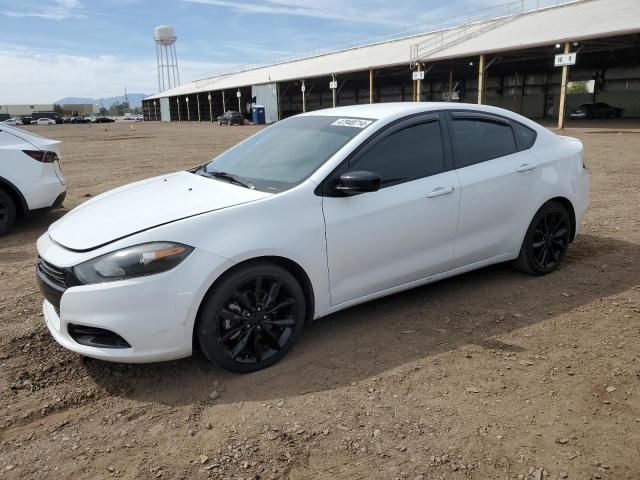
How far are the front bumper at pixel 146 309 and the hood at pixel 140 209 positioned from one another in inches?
12.3

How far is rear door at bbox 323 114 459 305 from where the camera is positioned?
3.49 m

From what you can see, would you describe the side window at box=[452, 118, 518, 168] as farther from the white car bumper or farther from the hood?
the hood

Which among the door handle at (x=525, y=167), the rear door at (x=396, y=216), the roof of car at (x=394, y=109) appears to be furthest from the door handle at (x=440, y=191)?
the door handle at (x=525, y=167)

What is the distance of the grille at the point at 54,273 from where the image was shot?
302 centimetres

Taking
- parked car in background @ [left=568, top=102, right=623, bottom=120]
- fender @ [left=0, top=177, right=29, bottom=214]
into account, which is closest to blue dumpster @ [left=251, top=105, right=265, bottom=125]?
parked car in background @ [left=568, top=102, right=623, bottom=120]

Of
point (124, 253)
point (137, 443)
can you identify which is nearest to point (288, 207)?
point (124, 253)

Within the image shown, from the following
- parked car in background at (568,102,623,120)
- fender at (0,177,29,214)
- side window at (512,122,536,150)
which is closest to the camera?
side window at (512,122,536,150)

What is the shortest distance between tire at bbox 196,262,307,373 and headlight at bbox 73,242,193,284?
0.31 metres

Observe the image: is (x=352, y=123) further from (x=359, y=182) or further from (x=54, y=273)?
(x=54, y=273)

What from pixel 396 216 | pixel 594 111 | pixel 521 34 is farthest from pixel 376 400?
pixel 594 111

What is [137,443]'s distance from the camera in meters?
2.67

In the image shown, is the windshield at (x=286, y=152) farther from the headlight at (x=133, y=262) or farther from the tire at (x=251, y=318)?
the headlight at (x=133, y=262)

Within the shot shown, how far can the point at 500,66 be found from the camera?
4103 centimetres

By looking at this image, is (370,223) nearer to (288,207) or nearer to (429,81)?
(288,207)
